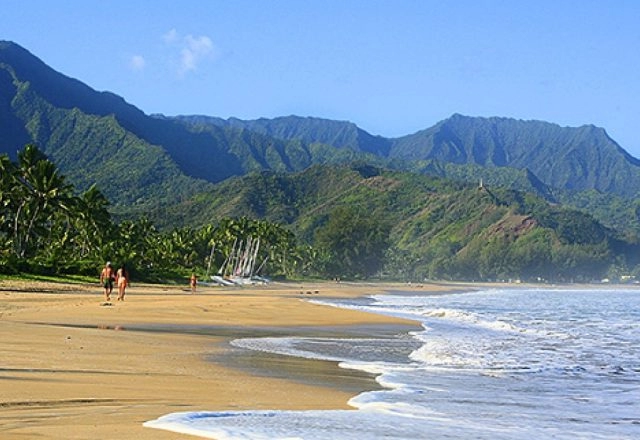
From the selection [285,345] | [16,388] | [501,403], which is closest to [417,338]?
[285,345]

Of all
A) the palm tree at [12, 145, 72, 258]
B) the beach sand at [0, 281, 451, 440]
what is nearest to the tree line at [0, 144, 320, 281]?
the palm tree at [12, 145, 72, 258]

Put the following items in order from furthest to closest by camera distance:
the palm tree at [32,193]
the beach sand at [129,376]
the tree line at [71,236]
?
the palm tree at [32,193]
the tree line at [71,236]
the beach sand at [129,376]

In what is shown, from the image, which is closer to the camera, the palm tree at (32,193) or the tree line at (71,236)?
the tree line at (71,236)

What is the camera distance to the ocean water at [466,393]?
8.66 metres

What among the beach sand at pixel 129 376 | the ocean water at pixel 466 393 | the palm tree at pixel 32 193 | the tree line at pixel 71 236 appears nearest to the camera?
the beach sand at pixel 129 376

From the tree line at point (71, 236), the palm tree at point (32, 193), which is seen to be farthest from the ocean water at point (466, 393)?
the palm tree at point (32, 193)

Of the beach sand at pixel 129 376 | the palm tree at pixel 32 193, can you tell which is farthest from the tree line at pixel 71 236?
the beach sand at pixel 129 376

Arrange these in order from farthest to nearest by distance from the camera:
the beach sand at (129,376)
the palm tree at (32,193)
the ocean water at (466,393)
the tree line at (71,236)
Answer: the palm tree at (32,193), the tree line at (71,236), the ocean water at (466,393), the beach sand at (129,376)

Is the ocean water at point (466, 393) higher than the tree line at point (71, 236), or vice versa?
the tree line at point (71, 236)

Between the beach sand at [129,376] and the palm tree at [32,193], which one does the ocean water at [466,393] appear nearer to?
the beach sand at [129,376]

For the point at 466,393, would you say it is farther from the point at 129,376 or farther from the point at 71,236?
the point at 71,236

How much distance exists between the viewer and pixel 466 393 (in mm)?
12445

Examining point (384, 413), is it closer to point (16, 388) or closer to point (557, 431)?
Answer: point (557, 431)

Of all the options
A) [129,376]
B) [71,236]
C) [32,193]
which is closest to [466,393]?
[129,376]
